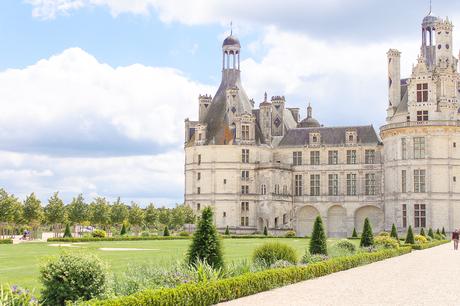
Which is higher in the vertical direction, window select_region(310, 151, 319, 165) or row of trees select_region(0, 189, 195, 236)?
window select_region(310, 151, 319, 165)

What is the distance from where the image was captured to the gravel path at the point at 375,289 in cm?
1684

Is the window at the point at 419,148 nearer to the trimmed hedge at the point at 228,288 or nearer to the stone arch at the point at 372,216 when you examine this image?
the stone arch at the point at 372,216

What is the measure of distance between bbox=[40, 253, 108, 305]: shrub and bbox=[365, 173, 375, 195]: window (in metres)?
62.0

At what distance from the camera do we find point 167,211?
237 ft

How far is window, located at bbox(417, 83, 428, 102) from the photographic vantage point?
6781 centimetres

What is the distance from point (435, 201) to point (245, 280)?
172ft

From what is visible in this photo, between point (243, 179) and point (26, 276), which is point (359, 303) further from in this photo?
point (243, 179)

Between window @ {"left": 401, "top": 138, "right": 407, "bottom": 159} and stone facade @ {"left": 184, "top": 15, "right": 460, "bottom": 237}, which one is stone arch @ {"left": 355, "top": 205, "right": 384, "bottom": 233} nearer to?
stone facade @ {"left": 184, "top": 15, "right": 460, "bottom": 237}

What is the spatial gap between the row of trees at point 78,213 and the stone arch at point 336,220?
15.6 metres

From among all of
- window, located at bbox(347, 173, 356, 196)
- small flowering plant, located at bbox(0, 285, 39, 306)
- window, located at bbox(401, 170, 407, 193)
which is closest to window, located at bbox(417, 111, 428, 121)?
window, located at bbox(401, 170, 407, 193)

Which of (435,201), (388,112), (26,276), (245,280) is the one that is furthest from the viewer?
(388,112)

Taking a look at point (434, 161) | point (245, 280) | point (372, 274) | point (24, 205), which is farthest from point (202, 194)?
point (245, 280)

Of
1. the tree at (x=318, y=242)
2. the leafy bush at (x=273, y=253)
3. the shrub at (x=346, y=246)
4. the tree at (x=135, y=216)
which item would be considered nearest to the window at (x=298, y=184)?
the tree at (x=135, y=216)

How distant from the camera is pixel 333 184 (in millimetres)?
75000
